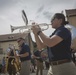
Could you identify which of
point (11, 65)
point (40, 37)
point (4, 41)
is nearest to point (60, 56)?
point (40, 37)

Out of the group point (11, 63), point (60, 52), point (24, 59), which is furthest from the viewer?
point (11, 63)

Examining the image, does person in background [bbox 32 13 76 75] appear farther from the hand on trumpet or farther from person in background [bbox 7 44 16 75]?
person in background [bbox 7 44 16 75]

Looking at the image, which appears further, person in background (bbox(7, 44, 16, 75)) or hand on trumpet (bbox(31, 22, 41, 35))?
person in background (bbox(7, 44, 16, 75))

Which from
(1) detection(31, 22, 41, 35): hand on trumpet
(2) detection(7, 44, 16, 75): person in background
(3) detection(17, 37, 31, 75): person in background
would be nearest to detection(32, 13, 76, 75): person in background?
(1) detection(31, 22, 41, 35): hand on trumpet

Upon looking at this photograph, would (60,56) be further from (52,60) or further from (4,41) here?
(4,41)

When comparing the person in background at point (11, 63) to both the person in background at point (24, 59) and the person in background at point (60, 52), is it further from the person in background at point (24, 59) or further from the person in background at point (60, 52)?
the person in background at point (60, 52)

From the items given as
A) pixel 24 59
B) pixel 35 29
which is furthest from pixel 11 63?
pixel 35 29

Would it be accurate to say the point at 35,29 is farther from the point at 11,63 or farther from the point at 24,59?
the point at 11,63

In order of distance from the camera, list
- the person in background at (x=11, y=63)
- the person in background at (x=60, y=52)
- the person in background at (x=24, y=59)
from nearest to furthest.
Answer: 1. the person in background at (x=60, y=52)
2. the person in background at (x=24, y=59)
3. the person in background at (x=11, y=63)

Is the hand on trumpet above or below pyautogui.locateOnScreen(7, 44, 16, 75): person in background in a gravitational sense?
above

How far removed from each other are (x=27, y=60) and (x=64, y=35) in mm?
4627

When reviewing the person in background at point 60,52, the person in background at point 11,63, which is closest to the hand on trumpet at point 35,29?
the person in background at point 60,52

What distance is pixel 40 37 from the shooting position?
480 centimetres

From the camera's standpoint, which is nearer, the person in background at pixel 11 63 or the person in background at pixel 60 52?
the person in background at pixel 60 52
